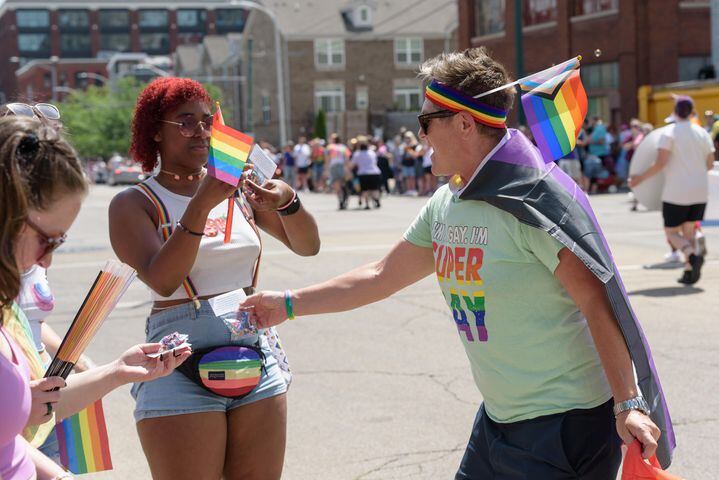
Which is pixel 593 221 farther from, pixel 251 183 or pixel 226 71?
pixel 226 71

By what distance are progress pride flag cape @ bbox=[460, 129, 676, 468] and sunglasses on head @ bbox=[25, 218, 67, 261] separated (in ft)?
4.25

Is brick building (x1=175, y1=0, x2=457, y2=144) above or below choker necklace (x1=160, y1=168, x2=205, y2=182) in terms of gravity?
above

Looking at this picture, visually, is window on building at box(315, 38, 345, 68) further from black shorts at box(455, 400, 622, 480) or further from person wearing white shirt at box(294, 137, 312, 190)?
black shorts at box(455, 400, 622, 480)

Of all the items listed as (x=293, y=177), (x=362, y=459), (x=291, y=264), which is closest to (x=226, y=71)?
(x=293, y=177)

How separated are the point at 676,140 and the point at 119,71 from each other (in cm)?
10578

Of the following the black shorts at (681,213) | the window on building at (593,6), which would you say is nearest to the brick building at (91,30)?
the window on building at (593,6)

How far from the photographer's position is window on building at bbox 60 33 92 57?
416 feet

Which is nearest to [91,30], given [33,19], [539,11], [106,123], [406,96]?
[33,19]

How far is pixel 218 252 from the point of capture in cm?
350

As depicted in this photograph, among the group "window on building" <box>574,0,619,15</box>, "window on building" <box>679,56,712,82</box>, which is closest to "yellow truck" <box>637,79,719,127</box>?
"window on building" <box>679,56,712,82</box>

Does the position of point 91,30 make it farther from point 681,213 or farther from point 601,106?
point 681,213

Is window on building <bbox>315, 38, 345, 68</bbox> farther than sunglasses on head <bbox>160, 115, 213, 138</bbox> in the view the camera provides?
Yes

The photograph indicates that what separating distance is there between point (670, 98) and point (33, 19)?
113 meters

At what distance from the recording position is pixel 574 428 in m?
2.97
